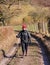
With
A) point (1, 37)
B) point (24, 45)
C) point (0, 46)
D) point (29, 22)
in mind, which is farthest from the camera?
point (29, 22)

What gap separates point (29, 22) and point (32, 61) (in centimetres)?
4582

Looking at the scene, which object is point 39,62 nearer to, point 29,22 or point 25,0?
point 25,0

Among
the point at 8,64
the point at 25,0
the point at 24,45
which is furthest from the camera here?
the point at 25,0

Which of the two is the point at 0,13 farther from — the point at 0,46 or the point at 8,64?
the point at 8,64

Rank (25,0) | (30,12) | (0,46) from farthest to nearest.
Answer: (30,12)
(25,0)
(0,46)

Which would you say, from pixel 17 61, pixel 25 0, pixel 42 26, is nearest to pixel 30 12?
pixel 42 26

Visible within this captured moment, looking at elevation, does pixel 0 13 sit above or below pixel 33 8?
above

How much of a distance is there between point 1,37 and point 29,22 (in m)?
36.3

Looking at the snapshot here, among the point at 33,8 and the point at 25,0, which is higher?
the point at 25,0

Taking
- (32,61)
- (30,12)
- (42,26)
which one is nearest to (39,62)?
(32,61)

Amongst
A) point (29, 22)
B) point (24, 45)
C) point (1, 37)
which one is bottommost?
point (29, 22)

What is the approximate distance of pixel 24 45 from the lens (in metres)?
18.0

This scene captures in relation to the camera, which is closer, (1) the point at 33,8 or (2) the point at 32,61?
(2) the point at 32,61

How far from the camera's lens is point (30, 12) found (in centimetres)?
6631
